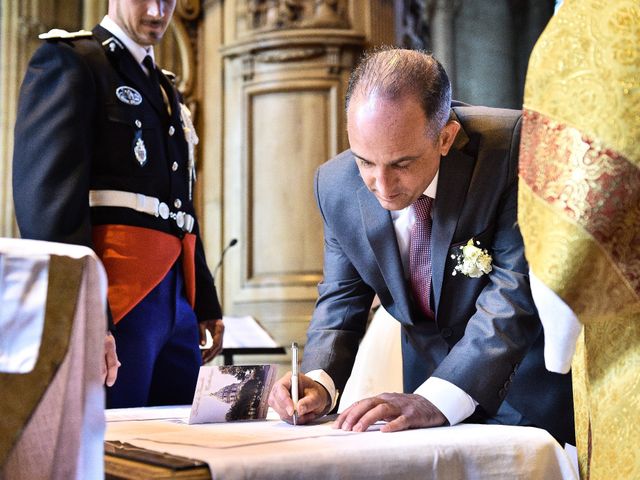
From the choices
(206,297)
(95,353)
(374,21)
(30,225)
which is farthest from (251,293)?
(95,353)

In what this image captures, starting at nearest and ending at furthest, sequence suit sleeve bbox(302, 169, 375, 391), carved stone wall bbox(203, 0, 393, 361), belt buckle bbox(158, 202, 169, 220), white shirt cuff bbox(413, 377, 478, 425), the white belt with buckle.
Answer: white shirt cuff bbox(413, 377, 478, 425)
suit sleeve bbox(302, 169, 375, 391)
the white belt with buckle
belt buckle bbox(158, 202, 169, 220)
carved stone wall bbox(203, 0, 393, 361)

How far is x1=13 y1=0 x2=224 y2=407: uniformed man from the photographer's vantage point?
104 inches

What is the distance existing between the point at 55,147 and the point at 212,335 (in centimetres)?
85

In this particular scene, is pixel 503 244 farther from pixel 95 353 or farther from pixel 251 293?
pixel 251 293

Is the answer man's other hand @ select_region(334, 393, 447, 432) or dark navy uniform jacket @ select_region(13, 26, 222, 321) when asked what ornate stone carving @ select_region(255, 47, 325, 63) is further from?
man's other hand @ select_region(334, 393, 447, 432)

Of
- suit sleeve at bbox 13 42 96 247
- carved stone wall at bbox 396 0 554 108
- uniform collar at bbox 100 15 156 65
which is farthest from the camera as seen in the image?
carved stone wall at bbox 396 0 554 108

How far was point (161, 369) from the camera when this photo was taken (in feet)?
9.19

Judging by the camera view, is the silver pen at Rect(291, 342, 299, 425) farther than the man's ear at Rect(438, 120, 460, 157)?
No

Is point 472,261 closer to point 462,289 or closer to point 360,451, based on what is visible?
point 462,289

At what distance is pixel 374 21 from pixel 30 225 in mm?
4165

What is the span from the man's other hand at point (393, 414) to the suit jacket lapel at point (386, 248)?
14.9 inches

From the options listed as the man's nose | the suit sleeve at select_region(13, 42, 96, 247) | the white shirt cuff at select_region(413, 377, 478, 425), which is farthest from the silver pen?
the man's nose

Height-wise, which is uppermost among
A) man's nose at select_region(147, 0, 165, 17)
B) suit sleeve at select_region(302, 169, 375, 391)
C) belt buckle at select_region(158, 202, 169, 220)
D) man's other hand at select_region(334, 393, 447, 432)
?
man's nose at select_region(147, 0, 165, 17)

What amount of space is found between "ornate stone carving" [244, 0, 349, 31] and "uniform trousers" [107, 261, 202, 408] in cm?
368
